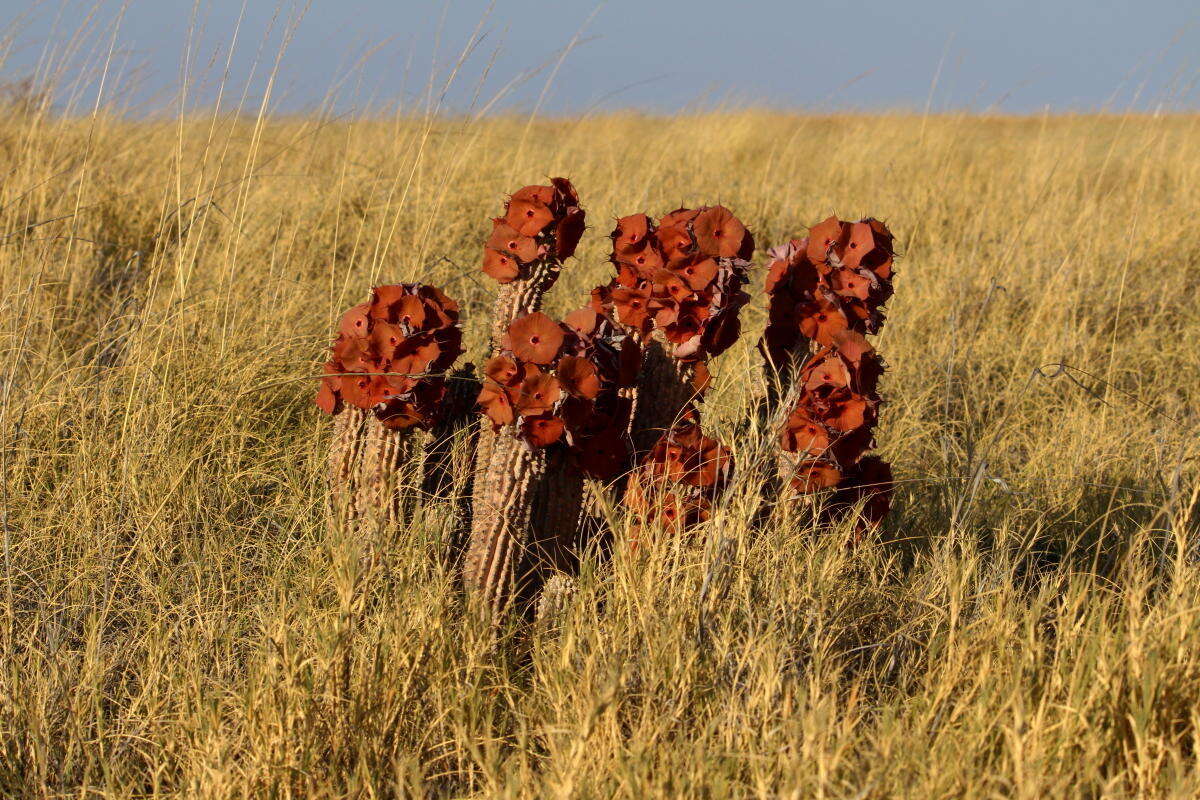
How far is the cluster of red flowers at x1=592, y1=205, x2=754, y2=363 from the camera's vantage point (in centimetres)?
212

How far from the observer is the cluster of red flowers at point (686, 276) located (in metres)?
2.12

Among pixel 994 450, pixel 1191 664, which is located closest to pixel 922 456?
pixel 994 450

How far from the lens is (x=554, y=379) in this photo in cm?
195

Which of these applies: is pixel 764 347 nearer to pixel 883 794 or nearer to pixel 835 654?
pixel 835 654

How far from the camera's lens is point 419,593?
74.8 inches

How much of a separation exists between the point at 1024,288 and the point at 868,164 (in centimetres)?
282

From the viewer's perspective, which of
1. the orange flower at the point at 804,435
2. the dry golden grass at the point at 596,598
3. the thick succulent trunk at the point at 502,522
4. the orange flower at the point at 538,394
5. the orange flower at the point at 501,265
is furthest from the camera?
the orange flower at the point at 501,265

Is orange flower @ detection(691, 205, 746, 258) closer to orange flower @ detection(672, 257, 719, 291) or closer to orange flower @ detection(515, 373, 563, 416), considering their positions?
orange flower @ detection(672, 257, 719, 291)

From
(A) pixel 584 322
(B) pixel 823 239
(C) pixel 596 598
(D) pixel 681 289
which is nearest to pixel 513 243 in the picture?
(A) pixel 584 322

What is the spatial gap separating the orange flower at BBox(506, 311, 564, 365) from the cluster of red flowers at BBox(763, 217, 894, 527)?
1.70 ft

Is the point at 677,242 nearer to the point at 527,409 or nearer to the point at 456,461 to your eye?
the point at 527,409

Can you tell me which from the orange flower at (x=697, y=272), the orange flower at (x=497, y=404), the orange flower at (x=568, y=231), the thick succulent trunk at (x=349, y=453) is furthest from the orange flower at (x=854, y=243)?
the thick succulent trunk at (x=349, y=453)

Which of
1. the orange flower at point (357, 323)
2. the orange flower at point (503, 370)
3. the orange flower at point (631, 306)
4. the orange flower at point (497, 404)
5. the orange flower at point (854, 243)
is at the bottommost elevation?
the orange flower at point (497, 404)

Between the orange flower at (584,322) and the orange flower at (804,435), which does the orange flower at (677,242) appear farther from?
the orange flower at (804,435)
